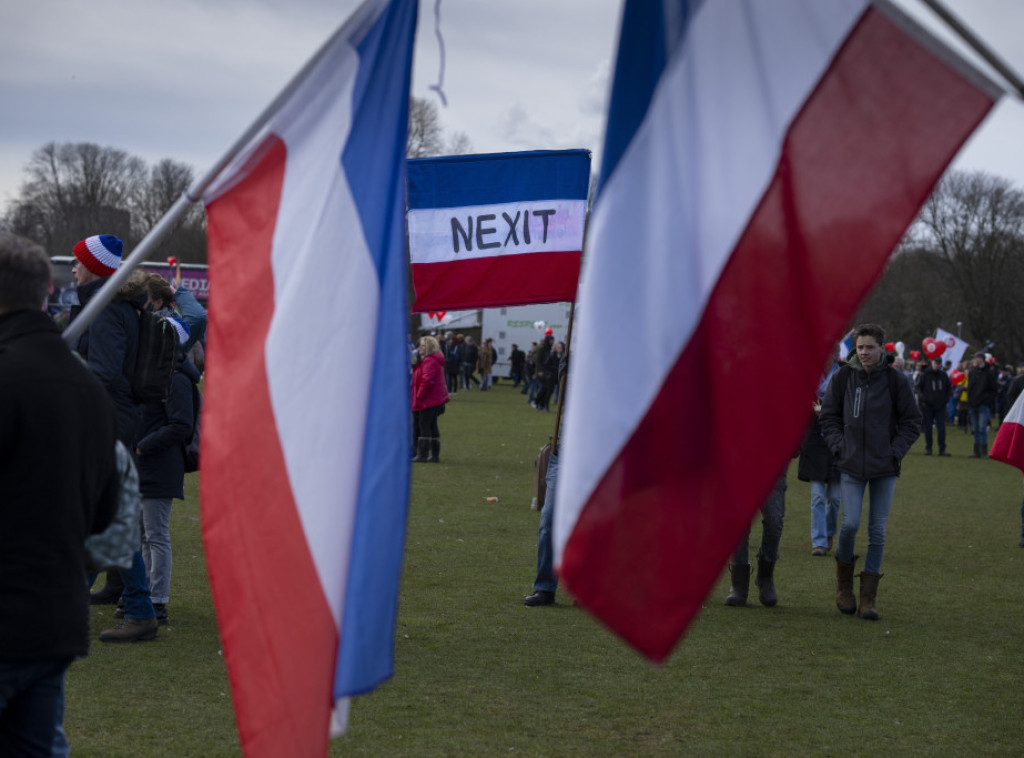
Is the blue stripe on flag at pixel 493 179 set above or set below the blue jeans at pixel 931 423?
above

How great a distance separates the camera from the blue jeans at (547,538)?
27.3 ft

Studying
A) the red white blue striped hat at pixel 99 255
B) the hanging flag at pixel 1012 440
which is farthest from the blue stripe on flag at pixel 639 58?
the hanging flag at pixel 1012 440

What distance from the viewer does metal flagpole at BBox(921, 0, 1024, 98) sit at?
3.05 m

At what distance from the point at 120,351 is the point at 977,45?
5.40m

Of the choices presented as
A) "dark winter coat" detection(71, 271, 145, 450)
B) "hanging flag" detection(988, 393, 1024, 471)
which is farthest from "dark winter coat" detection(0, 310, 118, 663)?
"hanging flag" detection(988, 393, 1024, 471)

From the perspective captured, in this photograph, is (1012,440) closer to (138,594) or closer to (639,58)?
(138,594)

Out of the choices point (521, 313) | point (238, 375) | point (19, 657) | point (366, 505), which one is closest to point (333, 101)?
point (238, 375)

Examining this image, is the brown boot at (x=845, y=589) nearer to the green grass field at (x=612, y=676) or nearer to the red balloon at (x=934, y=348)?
A: the green grass field at (x=612, y=676)

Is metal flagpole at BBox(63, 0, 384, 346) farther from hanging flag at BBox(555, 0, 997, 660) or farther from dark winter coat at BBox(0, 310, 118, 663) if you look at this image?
hanging flag at BBox(555, 0, 997, 660)

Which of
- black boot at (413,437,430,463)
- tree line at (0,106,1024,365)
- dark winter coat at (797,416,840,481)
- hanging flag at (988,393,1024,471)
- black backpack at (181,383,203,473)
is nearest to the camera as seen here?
black backpack at (181,383,203,473)

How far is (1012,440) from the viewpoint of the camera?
29.6ft

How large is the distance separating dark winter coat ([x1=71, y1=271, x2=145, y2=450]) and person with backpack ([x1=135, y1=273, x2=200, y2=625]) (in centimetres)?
25

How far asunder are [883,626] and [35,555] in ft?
22.2

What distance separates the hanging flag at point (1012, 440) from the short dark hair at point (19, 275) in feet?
24.0
